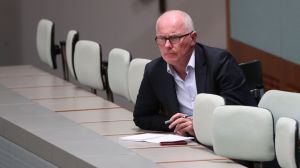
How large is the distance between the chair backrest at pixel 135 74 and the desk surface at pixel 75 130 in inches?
7.2

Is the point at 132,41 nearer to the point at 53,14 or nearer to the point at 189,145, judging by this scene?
the point at 53,14

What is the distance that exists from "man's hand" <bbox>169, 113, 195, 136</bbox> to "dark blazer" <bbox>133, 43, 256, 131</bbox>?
16 cm

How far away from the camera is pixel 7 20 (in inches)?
469

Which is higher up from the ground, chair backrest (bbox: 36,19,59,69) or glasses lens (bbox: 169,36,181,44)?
glasses lens (bbox: 169,36,181,44)

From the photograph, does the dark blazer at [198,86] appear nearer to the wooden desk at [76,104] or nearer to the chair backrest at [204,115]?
the chair backrest at [204,115]

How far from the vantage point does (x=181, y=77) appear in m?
6.03

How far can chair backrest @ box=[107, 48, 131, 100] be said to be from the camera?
23.6 ft

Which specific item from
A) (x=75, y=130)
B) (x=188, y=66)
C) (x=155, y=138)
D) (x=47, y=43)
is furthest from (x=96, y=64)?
(x=155, y=138)

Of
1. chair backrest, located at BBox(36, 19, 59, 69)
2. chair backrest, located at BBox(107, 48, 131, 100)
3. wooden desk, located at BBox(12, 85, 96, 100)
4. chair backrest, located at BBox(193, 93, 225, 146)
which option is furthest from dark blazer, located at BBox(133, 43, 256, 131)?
chair backrest, located at BBox(36, 19, 59, 69)

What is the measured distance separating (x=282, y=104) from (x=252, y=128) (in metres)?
0.38

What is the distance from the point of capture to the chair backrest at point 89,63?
771 cm

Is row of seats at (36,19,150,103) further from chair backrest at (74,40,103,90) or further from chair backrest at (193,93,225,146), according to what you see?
chair backrest at (193,93,225,146)

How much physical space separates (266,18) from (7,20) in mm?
4224

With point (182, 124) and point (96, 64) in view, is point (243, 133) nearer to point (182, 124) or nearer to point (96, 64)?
point (182, 124)
